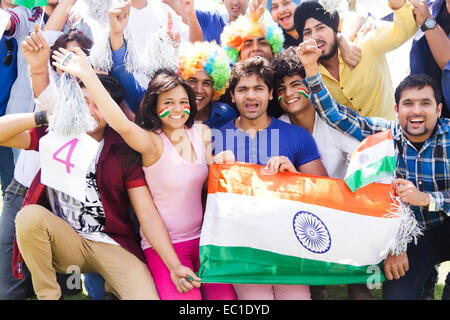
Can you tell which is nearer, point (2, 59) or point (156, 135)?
point (156, 135)

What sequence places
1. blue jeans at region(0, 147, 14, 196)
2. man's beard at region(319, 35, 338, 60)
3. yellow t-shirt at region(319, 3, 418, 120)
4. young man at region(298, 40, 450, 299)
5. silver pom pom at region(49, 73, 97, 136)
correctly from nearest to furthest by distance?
silver pom pom at region(49, 73, 97, 136), young man at region(298, 40, 450, 299), yellow t-shirt at region(319, 3, 418, 120), man's beard at region(319, 35, 338, 60), blue jeans at region(0, 147, 14, 196)

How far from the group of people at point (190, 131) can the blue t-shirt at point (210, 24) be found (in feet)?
1.99

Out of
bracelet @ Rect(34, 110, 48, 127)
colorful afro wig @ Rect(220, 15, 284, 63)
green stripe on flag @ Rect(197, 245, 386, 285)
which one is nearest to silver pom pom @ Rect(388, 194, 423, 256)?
green stripe on flag @ Rect(197, 245, 386, 285)

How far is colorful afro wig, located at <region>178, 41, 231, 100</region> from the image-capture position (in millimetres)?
3438

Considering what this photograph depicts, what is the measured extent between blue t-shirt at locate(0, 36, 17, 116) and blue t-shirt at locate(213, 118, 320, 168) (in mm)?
1937

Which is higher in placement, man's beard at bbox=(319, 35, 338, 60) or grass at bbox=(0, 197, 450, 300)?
man's beard at bbox=(319, 35, 338, 60)

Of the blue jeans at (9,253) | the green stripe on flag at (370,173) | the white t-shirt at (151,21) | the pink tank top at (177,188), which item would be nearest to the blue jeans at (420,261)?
the green stripe on flag at (370,173)

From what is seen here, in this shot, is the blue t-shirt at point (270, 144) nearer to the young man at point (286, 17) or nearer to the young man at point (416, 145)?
the young man at point (416, 145)

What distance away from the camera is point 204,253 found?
2.74 m

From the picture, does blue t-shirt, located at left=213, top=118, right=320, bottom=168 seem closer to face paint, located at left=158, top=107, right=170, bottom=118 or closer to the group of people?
the group of people

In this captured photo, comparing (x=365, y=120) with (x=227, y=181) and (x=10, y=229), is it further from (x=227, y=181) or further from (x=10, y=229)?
(x=10, y=229)

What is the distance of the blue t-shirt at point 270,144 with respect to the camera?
3158mm
